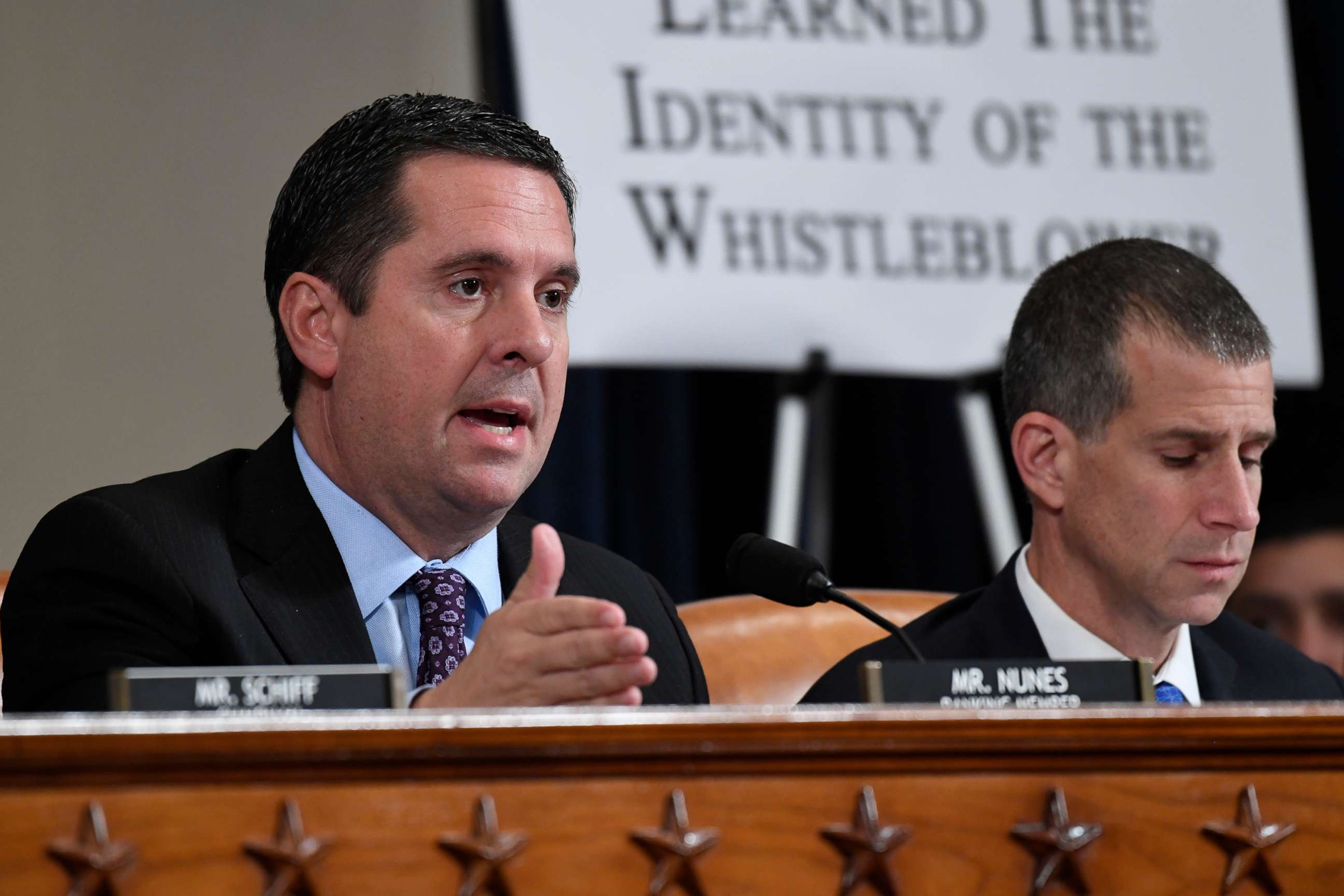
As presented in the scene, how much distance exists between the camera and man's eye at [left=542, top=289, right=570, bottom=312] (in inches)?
71.6

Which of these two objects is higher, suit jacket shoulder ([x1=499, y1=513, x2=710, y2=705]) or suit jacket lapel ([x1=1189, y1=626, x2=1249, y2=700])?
suit jacket shoulder ([x1=499, y1=513, x2=710, y2=705])

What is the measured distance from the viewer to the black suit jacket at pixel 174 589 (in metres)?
1.50

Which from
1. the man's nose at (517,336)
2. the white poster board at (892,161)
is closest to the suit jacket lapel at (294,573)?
the man's nose at (517,336)

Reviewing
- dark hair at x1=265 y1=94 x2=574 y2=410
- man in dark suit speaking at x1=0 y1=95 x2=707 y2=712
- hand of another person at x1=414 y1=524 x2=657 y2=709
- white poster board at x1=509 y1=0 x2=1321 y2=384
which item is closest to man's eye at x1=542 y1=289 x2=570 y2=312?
man in dark suit speaking at x1=0 y1=95 x2=707 y2=712

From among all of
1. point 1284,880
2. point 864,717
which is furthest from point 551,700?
point 1284,880

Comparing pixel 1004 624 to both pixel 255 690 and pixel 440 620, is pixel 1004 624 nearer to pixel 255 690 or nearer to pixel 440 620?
pixel 440 620

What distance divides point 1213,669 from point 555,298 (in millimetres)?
871

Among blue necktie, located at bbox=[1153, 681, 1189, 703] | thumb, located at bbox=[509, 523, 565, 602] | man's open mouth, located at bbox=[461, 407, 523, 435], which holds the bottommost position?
blue necktie, located at bbox=[1153, 681, 1189, 703]

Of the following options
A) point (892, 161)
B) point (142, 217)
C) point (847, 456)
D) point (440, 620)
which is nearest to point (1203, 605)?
point (440, 620)

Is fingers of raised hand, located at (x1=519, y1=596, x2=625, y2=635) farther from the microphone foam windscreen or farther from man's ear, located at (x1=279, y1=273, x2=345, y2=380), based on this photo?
man's ear, located at (x1=279, y1=273, x2=345, y2=380)

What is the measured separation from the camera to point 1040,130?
2.97m

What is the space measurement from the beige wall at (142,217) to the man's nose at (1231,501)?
1.70 m

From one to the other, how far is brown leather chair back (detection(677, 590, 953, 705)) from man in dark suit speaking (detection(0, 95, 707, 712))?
0.14 meters

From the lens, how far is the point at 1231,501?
1764 millimetres
